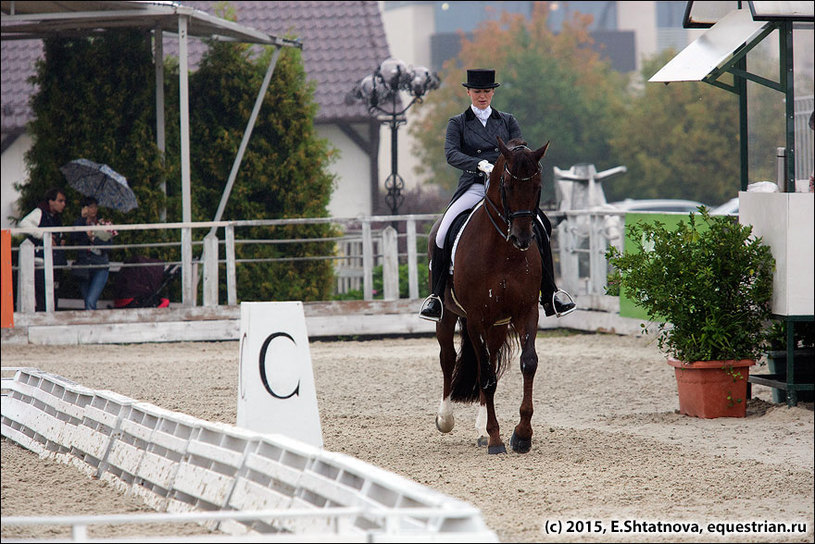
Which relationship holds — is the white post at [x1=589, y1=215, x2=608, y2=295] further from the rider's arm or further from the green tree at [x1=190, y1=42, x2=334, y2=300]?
the rider's arm

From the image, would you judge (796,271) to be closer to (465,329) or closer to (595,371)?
(465,329)

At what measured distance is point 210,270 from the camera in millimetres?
16750

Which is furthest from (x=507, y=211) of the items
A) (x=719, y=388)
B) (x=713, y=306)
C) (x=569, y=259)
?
(x=569, y=259)

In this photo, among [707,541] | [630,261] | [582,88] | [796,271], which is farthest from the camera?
[582,88]

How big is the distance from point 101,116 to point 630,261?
10465mm

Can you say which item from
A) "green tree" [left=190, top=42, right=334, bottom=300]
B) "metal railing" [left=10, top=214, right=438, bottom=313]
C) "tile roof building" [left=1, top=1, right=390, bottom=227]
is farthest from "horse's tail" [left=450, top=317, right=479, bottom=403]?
"tile roof building" [left=1, top=1, right=390, bottom=227]

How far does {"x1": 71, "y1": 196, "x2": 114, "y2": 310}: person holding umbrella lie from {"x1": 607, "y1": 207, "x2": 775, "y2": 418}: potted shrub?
352 inches

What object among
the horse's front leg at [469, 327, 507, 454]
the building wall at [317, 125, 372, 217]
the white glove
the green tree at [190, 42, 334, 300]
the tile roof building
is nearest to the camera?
the white glove

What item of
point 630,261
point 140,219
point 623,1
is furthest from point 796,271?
point 623,1

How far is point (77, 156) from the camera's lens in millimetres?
18156

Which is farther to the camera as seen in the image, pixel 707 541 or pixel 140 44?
pixel 140 44

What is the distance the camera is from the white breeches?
368 inches

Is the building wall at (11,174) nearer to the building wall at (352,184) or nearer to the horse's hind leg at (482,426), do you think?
the building wall at (352,184)

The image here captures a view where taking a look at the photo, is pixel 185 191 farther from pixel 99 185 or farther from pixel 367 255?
pixel 367 255
